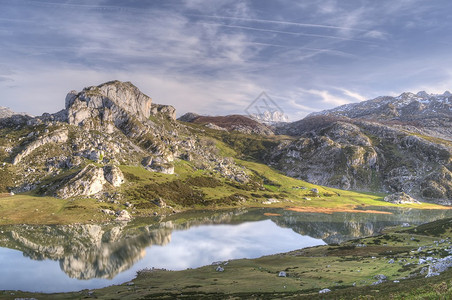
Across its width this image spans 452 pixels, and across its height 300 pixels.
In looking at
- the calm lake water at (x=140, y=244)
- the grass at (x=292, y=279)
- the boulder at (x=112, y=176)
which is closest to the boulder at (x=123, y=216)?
the calm lake water at (x=140, y=244)

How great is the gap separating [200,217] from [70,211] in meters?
73.9

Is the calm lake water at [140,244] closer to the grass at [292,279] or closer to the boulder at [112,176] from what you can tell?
the grass at [292,279]

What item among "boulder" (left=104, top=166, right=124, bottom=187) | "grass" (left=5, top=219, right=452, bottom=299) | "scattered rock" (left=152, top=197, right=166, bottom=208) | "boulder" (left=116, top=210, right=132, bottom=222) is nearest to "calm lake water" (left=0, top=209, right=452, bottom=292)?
"boulder" (left=116, top=210, right=132, bottom=222)

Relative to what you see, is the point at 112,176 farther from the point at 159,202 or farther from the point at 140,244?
the point at 140,244

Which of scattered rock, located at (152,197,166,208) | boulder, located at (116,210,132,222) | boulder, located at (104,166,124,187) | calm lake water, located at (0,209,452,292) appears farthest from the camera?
boulder, located at (104,166,124,187)

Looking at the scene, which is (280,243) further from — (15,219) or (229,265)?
(15,219)

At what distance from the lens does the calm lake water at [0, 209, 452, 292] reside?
76.5 metres

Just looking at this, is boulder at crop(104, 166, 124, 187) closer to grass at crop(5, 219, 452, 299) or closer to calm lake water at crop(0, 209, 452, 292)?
calm lake water at crop(0, 209, 452, 292)

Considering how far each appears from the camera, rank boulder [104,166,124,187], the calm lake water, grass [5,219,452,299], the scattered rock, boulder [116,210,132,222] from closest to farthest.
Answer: grass [5,219,452,299] < the calm lake water < boulder [116,210,132,222] < the scattered rock < boulder [104,166,124,187]

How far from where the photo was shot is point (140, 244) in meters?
111

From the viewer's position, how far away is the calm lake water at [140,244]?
7650cm

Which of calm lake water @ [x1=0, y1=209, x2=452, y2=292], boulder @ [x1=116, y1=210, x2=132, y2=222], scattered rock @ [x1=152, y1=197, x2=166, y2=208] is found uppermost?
scattered rock @ [x1=152, y1=197, x2=166, y2=208]

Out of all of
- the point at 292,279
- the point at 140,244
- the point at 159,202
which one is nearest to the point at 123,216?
the point at 159,202

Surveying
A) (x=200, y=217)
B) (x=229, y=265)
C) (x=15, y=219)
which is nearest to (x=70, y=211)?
(x=15, y=219)
